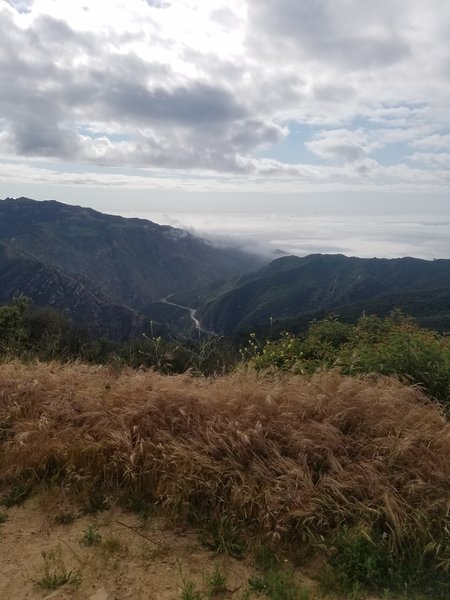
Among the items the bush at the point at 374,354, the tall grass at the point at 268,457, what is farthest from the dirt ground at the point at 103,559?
the bush at the point at 374,354

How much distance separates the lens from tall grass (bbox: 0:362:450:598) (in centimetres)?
355

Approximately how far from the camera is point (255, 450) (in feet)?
13.9

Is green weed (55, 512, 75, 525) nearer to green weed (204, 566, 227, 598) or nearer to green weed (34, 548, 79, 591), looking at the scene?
green weed (34, 548, 79, 591)

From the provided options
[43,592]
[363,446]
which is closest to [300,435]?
[363,446]

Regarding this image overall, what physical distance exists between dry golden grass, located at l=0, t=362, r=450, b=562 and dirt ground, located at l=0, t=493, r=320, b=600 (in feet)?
0.91

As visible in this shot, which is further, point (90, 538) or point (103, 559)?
point (90, 538)

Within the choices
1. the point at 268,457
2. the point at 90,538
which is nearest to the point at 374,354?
the point at 268,457

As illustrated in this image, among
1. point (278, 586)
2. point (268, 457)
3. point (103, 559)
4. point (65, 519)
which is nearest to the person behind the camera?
point (278, 586)

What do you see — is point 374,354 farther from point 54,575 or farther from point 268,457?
point 54,575

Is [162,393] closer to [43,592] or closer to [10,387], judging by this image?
[10,387]

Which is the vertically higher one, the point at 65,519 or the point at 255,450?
the point at 255,450

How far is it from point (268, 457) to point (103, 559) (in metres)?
1.61

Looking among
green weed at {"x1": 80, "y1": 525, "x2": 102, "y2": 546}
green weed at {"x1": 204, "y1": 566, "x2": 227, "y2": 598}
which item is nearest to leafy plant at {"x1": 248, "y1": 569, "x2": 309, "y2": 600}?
green weed at {"x1": 204, "y1": 566, "x2": 227, "y2": 598}

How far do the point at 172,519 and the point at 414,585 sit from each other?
1.87 meters
